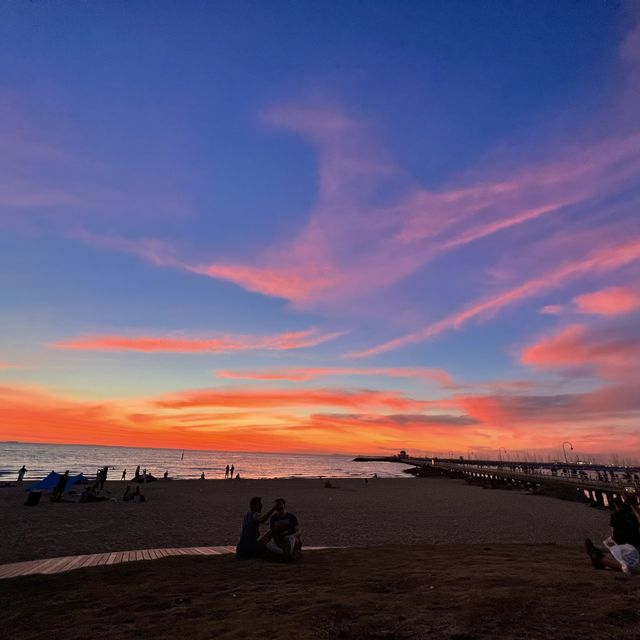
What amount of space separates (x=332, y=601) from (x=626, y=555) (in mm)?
5328

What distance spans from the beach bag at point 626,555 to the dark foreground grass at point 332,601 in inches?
16.9

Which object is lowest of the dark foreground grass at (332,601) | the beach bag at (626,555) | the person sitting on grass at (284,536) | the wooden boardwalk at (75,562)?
the dark foreground grass at (332,601)

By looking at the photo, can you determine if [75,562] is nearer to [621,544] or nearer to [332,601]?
[332,601]

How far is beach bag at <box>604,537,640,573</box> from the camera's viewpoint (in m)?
7.25

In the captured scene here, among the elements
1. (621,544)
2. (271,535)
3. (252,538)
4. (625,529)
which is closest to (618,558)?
(621,544)

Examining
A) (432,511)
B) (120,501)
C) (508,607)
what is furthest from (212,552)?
(120,501)

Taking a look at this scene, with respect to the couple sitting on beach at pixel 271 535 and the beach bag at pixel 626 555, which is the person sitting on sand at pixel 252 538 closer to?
the couple sitting on beach at pixel 271 535

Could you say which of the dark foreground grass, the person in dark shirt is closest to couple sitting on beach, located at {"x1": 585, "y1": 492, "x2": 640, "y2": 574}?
the person in dark shirt

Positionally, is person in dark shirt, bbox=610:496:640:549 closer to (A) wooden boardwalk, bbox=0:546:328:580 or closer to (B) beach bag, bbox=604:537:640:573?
(B) beach bag, bbox=604:537:640:573

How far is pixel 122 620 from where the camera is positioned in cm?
588

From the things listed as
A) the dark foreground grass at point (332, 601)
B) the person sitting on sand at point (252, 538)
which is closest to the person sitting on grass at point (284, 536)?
the person sitting on sand at point (252, 538)

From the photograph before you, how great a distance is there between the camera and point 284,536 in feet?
31.1

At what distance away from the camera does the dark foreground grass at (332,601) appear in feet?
16.4

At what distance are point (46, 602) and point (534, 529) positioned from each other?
19.6 meters
